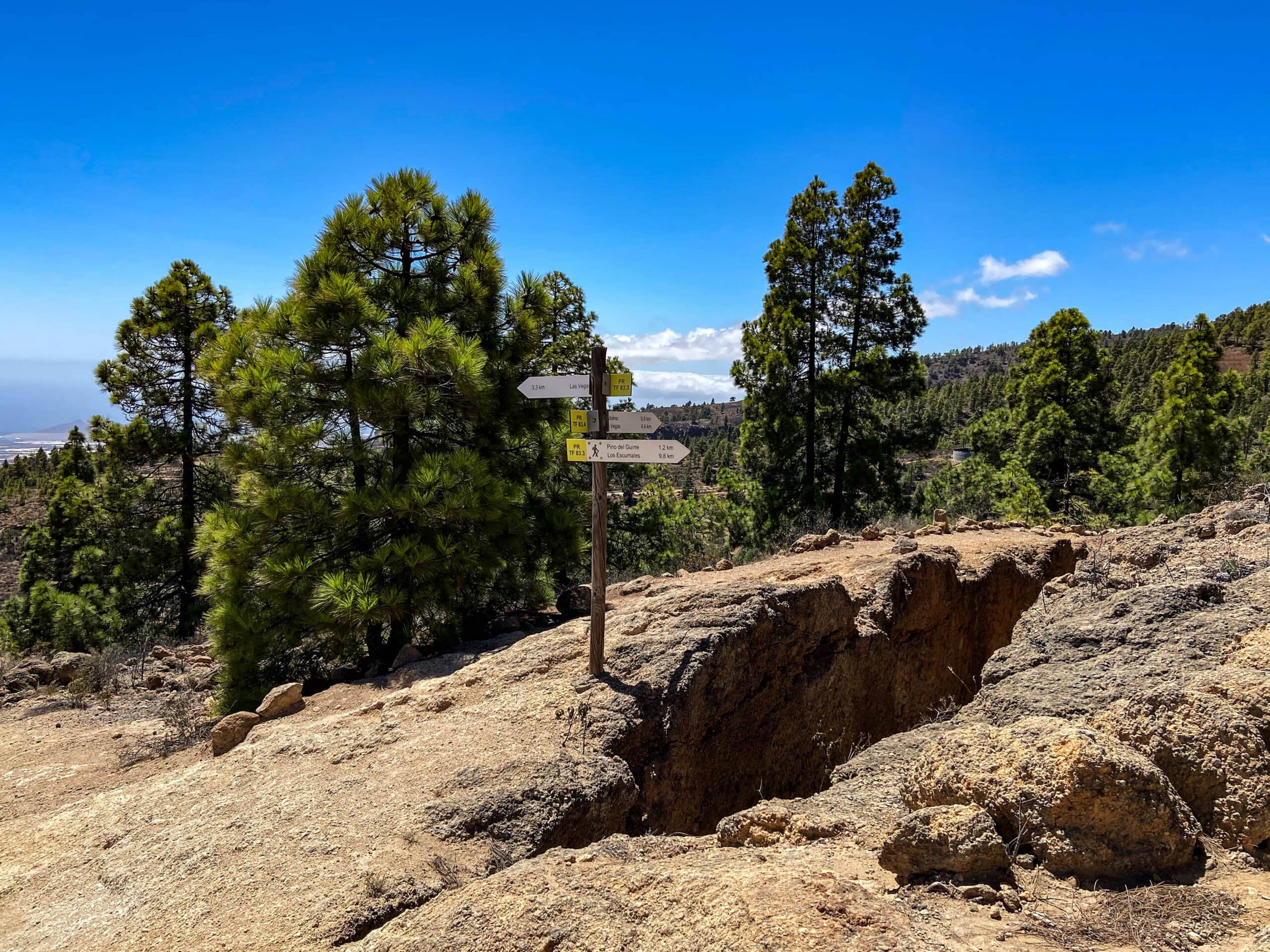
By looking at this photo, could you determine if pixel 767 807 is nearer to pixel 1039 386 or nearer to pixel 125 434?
pixel 125 434

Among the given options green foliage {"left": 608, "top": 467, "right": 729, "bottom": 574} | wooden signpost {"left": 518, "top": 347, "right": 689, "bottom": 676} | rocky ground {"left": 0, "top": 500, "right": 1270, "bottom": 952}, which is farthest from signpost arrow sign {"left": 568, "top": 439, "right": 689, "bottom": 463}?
green foliage {"left": 608, "top": 467, "right": 729, "bottom": 574}

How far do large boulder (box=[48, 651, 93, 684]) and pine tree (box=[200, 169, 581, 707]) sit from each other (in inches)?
143

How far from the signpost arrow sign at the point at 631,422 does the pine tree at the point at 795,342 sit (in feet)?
37.0

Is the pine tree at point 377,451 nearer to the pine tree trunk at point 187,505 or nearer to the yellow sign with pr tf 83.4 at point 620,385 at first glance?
the yellow sign with pr tf 83.4 at point 620,385

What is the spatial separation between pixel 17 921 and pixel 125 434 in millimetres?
12674

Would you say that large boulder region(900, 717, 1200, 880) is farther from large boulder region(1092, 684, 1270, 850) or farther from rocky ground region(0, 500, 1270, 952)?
large boulder region(1092, 684, 1270, 850)

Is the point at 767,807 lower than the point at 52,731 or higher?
higher

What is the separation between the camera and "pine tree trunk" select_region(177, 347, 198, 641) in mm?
14320

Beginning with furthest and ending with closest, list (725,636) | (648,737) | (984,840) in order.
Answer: (725,636) < (648,737) < (984,840)

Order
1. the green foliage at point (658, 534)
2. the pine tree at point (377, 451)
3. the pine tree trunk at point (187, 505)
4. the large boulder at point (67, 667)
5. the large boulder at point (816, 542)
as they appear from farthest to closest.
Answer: the pine tree trunk at point (187, 505)
the green foliage at point (658, 534)
the large boulder at point (816, 542)
the large boulder at point (67, 667)
the pine tree at point (377, 451)

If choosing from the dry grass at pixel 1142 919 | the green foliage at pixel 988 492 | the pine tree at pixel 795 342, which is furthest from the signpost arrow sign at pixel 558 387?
the green foliage at pixel 988 492

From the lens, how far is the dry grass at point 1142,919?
2404mm

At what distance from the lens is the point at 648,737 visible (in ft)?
17.6

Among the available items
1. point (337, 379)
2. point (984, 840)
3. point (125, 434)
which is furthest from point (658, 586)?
point (125, 434)
